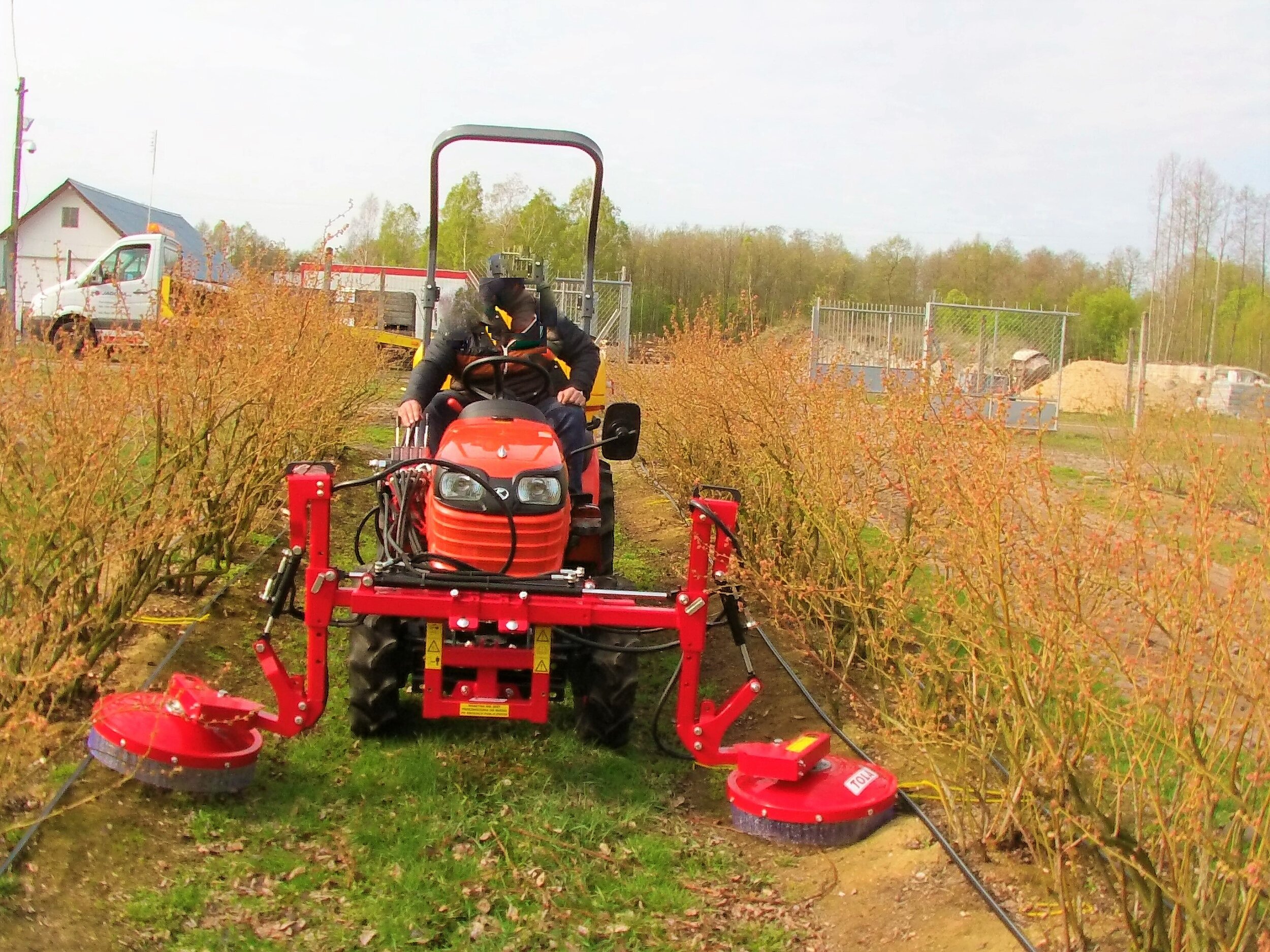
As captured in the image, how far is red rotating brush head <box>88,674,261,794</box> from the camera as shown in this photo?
14.5ft

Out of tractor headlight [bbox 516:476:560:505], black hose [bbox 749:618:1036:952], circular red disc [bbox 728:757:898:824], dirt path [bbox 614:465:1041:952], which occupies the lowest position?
dirt path [bbox 614:465:1041:952]

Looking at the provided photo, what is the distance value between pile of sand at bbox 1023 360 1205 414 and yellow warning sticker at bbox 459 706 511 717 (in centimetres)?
1236

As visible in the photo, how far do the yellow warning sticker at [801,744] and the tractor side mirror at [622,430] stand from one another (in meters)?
1.55

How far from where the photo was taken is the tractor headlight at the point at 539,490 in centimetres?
516

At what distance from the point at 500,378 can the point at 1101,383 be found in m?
25.2

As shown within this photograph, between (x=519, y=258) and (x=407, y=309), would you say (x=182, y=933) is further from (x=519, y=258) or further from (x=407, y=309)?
(x=407, y=309)

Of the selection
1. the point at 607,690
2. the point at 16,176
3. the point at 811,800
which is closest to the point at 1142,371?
the point at 607,690

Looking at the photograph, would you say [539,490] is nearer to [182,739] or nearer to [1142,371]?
[182,739]

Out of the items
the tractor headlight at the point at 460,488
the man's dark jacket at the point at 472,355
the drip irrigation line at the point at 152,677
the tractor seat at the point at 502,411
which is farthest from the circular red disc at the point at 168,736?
the man's dark jacket at the point at 472,355

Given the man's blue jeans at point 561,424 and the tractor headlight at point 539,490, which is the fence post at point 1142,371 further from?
the tractor headlight at point 539,490

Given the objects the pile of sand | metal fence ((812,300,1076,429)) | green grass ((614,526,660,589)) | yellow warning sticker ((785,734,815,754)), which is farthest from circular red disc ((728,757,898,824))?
metal fence ((812,300,1076,429))

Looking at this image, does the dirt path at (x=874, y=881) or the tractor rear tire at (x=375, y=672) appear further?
the tractor rear tire at (x=375, y=672)

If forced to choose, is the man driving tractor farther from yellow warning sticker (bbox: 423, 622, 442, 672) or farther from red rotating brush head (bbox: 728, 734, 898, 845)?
red rotating brush head (bbox: 728, 734, 898, 845)

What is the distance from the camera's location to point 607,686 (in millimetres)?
5324
